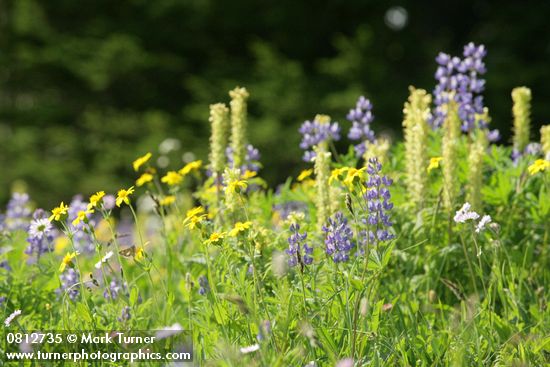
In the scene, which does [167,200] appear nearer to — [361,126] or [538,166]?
[361,126]

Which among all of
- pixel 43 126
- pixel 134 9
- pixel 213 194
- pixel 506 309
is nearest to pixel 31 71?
pixel 43 126

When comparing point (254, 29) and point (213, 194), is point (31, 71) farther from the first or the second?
point (213, 194)

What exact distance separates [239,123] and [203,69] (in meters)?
8.22

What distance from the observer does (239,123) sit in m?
3.52

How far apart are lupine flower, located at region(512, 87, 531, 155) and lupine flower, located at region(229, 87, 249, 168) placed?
132 cm

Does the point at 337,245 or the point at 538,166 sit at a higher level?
the point at 538,166

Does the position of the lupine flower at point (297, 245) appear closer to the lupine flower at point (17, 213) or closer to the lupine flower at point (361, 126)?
the lupine flower at point (361, 126)

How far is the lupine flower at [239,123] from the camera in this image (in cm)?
346

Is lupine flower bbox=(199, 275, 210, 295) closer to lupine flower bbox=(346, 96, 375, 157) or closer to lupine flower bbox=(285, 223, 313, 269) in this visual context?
lupine flower bbox=(285, 223, 313, 269)

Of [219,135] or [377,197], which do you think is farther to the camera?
[219,135]

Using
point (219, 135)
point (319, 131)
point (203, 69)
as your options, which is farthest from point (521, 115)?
point (203, 69)

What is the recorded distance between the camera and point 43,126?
11961mm

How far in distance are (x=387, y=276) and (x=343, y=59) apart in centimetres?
741

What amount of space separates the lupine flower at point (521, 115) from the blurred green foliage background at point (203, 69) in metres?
6.22
